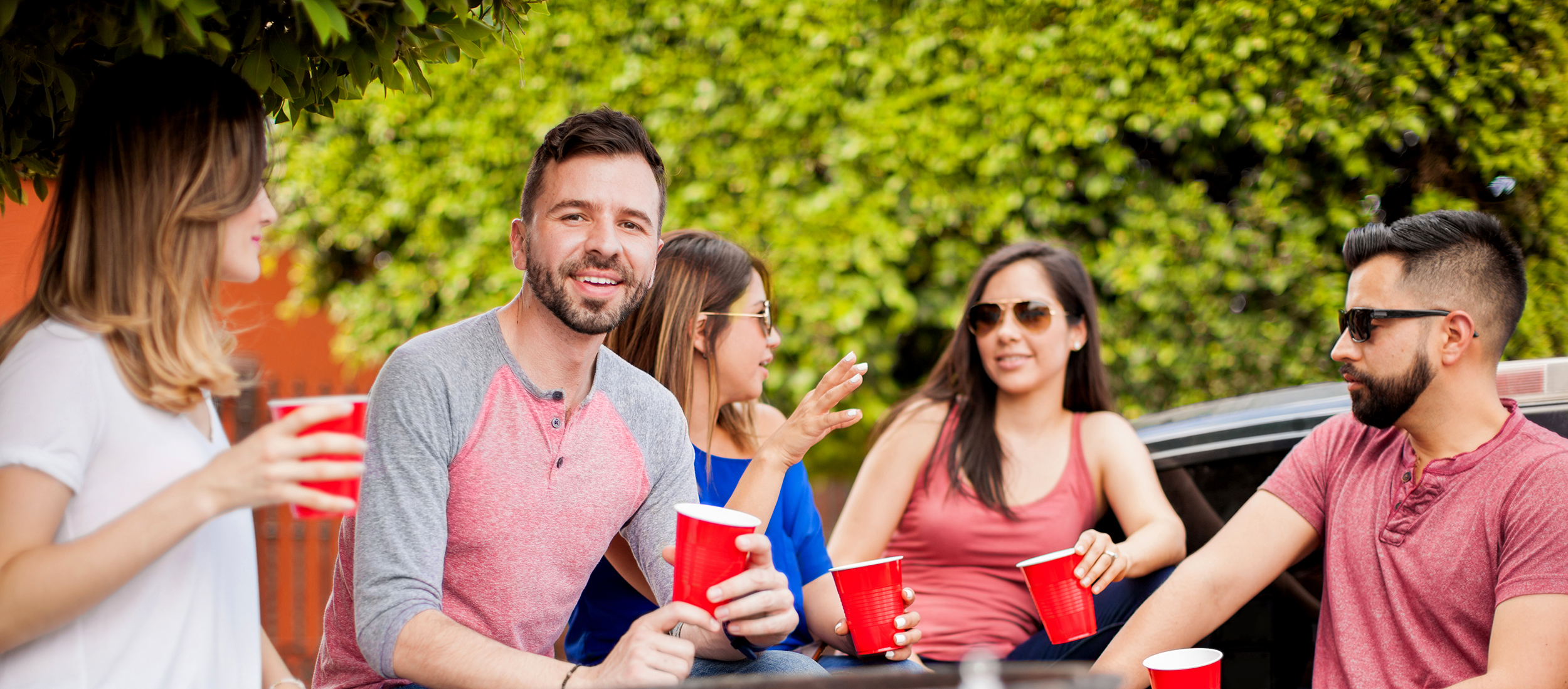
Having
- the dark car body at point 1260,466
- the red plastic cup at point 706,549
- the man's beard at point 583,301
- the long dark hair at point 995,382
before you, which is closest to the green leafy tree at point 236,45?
the man's beard at point 583,301

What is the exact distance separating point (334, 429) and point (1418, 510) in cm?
250

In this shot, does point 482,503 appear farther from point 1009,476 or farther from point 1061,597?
point 1009,476

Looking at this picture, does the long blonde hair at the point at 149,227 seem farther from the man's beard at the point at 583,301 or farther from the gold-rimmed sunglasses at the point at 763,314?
the gold-rimmed sunglasses at the point at 763,314

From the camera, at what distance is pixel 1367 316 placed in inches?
107

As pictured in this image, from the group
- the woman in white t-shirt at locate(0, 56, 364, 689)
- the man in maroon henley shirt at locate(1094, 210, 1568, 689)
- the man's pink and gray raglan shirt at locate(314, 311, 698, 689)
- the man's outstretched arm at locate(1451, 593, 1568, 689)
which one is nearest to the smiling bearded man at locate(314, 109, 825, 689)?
the man's pink and gray raglan shirt at locate(314, 311, 698, 689)

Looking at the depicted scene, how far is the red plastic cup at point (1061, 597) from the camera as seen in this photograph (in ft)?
8.96

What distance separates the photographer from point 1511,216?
472 cm

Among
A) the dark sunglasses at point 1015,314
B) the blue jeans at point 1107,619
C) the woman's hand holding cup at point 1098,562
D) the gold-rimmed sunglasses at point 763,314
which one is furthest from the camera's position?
the dark sunglasses at point 1015,314

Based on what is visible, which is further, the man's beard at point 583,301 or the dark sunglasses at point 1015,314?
the dark sunglasses at point 1015,314

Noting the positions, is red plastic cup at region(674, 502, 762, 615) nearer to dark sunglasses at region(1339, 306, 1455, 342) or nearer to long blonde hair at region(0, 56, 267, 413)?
long blonde hair at region(0, 56, 267, 413)

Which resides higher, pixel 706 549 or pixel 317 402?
pixel 317 402

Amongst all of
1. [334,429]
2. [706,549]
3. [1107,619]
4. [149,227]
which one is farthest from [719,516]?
[1107,619]

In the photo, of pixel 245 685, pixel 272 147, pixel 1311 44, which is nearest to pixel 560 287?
pixel 272 147

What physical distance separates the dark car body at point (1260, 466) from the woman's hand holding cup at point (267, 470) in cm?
259
